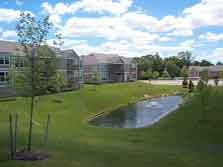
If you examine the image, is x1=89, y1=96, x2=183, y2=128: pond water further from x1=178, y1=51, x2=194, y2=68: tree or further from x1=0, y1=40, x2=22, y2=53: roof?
x1=178, y1=51, x2=194, y2=68: tree

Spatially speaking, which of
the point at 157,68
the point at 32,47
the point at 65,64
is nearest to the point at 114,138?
the point at 32,47

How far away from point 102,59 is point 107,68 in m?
3.12

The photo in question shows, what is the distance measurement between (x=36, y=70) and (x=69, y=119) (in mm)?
23527

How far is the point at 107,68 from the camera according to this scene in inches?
3430

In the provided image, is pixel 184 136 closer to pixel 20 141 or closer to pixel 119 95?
pixel 20 141

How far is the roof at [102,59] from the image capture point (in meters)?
85.3

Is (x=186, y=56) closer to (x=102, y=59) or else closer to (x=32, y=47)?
(x=102, y=59)

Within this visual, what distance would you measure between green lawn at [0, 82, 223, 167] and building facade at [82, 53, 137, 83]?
96.9 ft

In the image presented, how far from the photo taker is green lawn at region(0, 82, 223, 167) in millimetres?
11726

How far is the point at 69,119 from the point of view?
3559 cm

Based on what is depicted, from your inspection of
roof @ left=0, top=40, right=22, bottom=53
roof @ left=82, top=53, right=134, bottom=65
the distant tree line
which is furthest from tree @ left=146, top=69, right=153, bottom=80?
roof @ left=0, top=40, right=22, bottom=53

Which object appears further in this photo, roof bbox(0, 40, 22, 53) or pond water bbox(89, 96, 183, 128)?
roof bbox(0, 40, 22, 53)

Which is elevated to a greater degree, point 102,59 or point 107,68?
point 102,59

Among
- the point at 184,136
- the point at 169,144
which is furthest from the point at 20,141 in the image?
the point at 184,136
